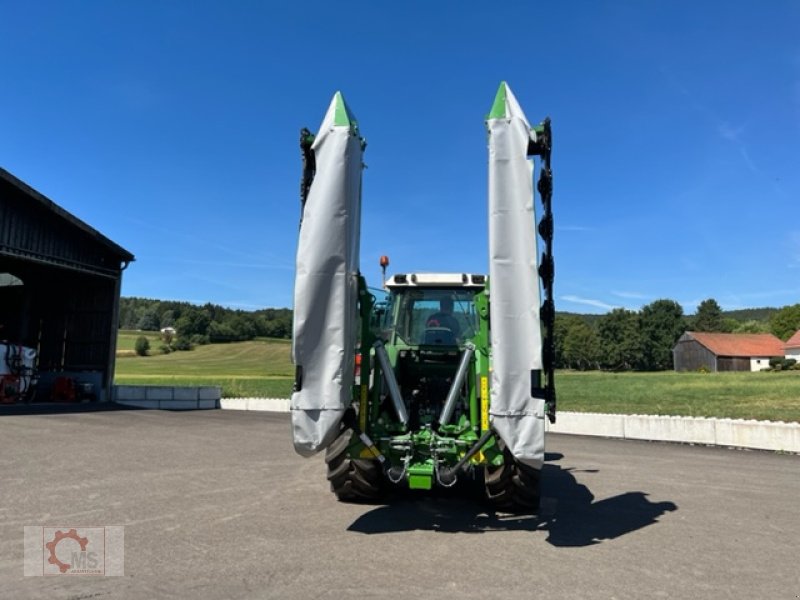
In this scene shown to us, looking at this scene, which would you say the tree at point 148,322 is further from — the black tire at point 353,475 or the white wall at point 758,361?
the black tire at point 353,475

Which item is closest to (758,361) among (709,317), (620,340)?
(620,340)

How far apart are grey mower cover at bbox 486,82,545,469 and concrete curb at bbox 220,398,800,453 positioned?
9.83 m

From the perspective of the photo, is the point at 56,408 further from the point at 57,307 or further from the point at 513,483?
the point at 513,483

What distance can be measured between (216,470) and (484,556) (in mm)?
5418

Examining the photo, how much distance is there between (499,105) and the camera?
205 inches

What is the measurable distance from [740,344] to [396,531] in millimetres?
90295

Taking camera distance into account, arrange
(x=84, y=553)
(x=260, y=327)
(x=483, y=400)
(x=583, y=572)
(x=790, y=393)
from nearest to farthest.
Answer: (x=583, y=572)
(x=84, y=553)
(x=483, y=400)
(x=790, y=393)
(x=260, y=327)

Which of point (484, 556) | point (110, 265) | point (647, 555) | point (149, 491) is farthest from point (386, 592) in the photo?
point (110, 265)

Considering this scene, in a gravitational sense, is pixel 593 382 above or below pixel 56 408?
above

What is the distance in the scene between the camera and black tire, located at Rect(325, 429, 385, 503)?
6.13 metres

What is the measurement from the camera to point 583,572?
175 inches

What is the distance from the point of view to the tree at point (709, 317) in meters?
119

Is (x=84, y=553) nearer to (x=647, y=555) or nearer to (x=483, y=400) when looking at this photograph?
(x=483, y=400)

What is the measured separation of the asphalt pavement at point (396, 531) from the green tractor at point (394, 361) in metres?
0.59
